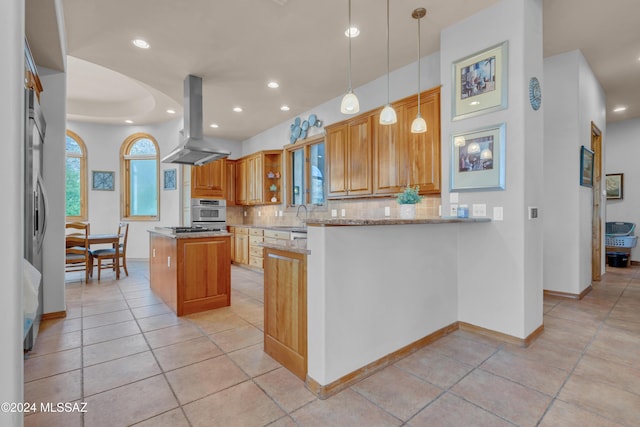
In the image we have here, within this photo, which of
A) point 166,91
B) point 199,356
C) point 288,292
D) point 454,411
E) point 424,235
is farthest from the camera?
point 166,91

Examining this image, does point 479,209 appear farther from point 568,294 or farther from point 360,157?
point 568,294

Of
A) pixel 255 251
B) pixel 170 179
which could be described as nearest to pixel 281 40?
pixel 255 251

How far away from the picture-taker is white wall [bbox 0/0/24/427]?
2.91 feet

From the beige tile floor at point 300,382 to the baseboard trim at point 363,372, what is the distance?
0.04 m

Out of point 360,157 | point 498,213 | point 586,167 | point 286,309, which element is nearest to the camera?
point 286,309

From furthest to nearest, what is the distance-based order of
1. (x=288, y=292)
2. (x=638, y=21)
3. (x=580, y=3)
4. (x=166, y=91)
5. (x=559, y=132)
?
(x=166, y=91) → (x=559, y=132) → (x=638, y=21) → (x=580, y=3) → (x=288, y=292)

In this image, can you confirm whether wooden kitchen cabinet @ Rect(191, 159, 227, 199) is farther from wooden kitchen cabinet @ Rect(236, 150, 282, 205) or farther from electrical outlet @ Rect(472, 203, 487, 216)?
electrical outlet @ Rect(472, 203, 487, 216)

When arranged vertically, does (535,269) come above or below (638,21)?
below

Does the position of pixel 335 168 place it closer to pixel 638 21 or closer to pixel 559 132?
pixel 559 132

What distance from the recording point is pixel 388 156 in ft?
12.8

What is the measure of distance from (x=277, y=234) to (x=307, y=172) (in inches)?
52.1

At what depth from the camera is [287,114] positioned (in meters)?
5.91

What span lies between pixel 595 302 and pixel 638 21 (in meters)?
3.08

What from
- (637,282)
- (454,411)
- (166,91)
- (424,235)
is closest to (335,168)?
(424,235)
